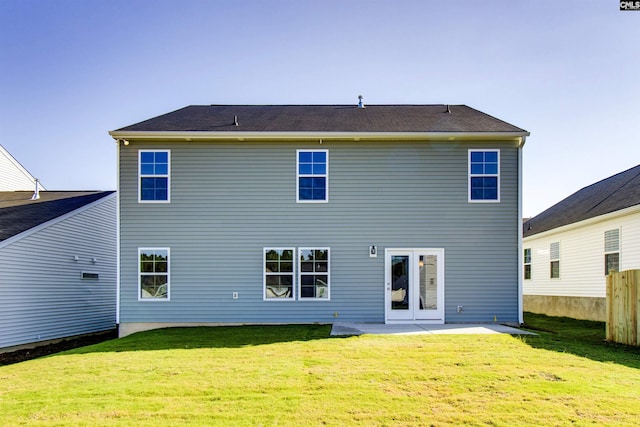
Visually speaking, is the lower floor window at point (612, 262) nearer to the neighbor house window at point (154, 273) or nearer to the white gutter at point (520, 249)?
the white gutter at point (520, 249)

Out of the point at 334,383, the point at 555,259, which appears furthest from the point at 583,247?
the point at 334,383

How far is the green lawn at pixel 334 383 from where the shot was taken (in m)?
5.01

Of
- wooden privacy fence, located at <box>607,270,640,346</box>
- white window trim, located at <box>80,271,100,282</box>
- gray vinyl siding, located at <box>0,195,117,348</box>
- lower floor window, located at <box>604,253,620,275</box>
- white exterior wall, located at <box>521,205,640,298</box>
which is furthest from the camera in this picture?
white window trim, located at <box>80,271,100,282</box>

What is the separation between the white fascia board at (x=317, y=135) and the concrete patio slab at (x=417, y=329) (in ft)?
16.2

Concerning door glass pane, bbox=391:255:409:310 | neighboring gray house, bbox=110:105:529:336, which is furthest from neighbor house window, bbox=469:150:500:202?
door glass pane, bbox=391:255:409:310

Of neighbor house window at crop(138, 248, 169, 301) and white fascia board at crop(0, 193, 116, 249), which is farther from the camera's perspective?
neighbor house window at crop(138, 248, 169, 301)

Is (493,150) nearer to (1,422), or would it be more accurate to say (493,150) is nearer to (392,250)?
(392,250)

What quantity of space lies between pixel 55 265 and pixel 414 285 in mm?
10420

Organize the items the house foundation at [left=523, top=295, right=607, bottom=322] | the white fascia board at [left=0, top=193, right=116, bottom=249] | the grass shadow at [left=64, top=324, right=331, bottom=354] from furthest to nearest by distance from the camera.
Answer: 1. the house foundation at [left=523, top=295, right=607, bottom=322]
2. the white fascia board at [left=0, top=193, right=116, bottom=249]
3. the grass shadow at [left=64, top=324, right=331, bottom=354]

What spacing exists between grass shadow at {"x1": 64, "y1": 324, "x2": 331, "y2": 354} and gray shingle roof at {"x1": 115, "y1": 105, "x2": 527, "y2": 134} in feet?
17.1

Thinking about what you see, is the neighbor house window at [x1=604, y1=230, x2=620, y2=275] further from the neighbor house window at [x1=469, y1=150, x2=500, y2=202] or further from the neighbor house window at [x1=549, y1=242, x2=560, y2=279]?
the neighbor house window at [x1=469, y1=150, x2=500, y2=202]

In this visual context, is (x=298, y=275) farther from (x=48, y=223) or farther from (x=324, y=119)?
(x=48, y=223)

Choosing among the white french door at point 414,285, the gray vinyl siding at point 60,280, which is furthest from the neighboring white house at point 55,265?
the white french door at point 414,285

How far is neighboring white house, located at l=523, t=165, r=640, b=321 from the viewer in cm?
1234
